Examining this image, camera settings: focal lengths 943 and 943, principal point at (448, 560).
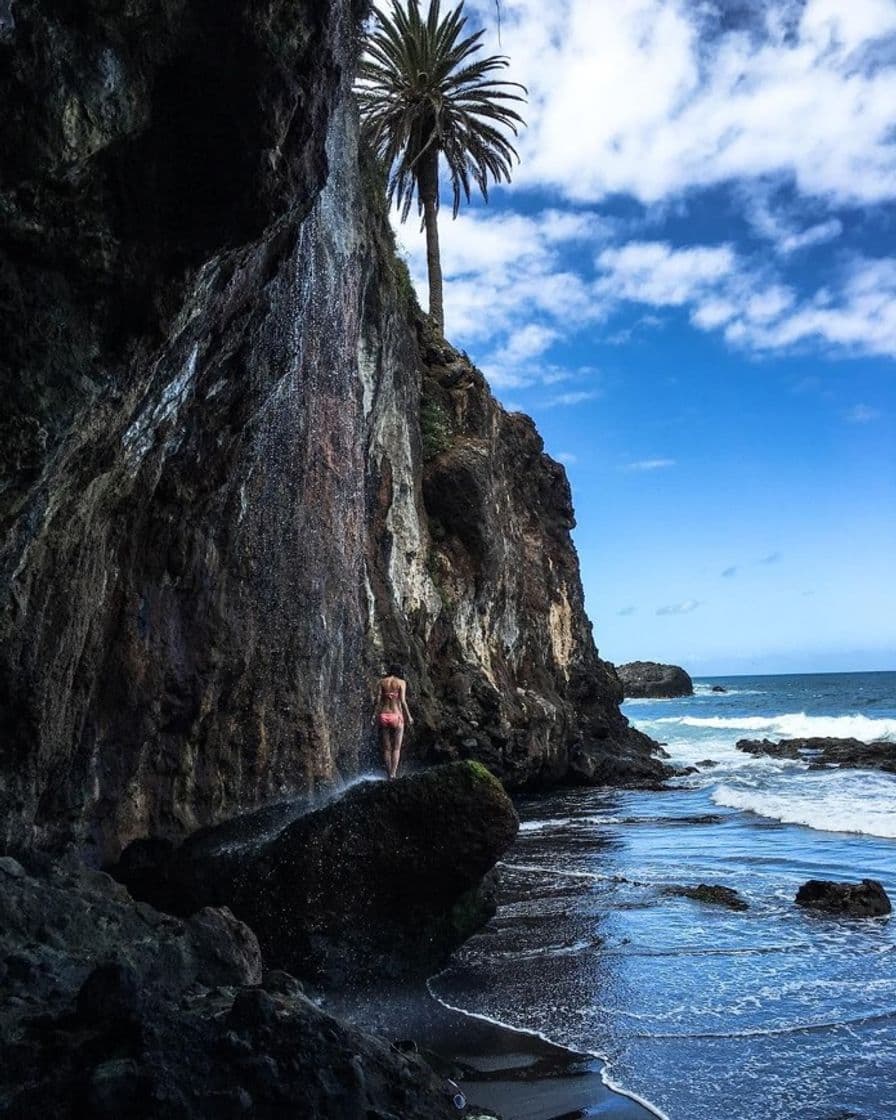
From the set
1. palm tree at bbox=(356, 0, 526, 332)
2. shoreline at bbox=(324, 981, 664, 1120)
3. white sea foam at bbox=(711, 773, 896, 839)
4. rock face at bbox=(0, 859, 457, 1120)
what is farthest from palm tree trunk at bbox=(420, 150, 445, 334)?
rock face at bbox=(0, 859, 457, 1120)

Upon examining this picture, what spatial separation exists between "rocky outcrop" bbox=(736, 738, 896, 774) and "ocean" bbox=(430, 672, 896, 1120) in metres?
13.6

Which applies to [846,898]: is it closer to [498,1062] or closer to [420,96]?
[498,1062]

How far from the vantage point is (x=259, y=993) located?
3414 mm

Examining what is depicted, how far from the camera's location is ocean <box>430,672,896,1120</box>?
17.4ft

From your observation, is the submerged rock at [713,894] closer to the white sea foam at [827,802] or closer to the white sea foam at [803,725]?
the white sea foam at [827,802]

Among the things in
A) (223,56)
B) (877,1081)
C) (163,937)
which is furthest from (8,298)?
(877,1081)

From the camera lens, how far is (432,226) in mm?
26422

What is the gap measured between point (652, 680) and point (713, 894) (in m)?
85.2

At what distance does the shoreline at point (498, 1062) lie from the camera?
193 inches

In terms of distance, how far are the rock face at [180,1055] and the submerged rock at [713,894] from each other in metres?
7.06

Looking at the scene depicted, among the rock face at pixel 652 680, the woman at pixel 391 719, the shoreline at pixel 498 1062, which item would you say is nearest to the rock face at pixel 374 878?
the shoreline at pixel 498 1062

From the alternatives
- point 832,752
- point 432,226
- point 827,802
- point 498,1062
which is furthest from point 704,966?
point 832,752

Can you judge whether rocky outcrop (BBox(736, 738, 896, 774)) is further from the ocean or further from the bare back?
the bare back

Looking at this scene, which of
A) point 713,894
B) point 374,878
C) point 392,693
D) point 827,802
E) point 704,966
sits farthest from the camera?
point 827,802
